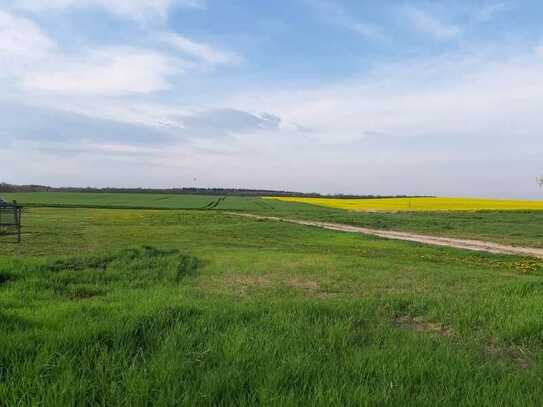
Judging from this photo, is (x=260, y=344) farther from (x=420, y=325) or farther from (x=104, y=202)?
(x=104, y=202)

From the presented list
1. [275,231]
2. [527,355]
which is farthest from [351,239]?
[527,355]

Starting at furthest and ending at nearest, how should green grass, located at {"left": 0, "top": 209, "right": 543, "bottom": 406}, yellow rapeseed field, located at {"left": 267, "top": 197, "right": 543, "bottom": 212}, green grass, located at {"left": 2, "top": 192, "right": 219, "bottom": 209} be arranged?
1. green grass, located at {"left": 2, "top": 192, "right": 219, "bottom": 209}
2. yellow rapeseed field, located at {"left": 267, "top": 197, "right": 543, "bottom": 212}
3. green grass, located at {"left": 0, "top": 209, "right": 543, "bottom": 406}

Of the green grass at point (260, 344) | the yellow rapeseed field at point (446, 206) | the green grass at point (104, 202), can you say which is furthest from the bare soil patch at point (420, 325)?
the green grass at point (104, 202)

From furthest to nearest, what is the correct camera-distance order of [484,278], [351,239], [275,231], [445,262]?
[275,231], [351,239], [445,262], [484,278]

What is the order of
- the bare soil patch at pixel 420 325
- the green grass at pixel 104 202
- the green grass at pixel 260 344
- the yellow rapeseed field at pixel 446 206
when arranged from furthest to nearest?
the green grass at pixel 104 202 < the yellow rapeseed field at pixel 446 206 < the bare soil patch at pixel 420 325 < the green grass at pixel 260 344

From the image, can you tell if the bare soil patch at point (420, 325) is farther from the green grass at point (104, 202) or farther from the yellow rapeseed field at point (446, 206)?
the green grass at point (104, 202)

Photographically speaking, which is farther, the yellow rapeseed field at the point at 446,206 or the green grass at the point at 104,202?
the green grass at the point at 104,202

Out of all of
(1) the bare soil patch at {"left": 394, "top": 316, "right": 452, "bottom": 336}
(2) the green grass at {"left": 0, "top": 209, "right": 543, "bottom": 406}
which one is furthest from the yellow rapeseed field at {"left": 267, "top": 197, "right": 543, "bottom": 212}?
(1) the bare soil patch at {"left": 394, "top": 316, "right": 452, "bottom": 336}

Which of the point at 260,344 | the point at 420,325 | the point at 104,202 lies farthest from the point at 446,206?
the point at 260,344

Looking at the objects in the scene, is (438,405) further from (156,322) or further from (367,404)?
(156,322)

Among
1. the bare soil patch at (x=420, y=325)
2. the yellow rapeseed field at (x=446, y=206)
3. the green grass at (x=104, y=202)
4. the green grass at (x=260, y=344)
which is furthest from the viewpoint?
the green grass at (x=104, y=202)

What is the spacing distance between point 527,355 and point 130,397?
445cm

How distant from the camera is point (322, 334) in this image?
4723 mm

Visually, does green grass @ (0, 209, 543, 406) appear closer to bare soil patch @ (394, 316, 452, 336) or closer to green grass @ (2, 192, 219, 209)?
bare soil patch @ (394, 316, 452, 336)
